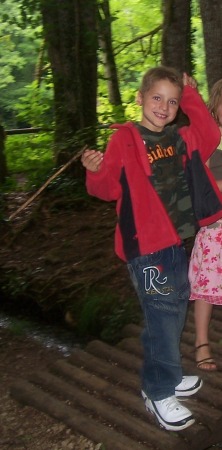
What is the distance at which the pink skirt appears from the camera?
3.54 meters

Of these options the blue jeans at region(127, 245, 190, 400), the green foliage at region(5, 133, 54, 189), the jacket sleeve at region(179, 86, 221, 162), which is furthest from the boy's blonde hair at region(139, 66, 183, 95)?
the green foliage at region(5, 133, 54, 189)

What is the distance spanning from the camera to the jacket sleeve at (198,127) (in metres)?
3.18

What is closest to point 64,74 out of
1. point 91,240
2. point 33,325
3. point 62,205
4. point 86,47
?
point 86,47

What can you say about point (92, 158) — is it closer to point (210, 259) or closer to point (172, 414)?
point (210, 259)

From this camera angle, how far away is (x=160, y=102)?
299 centimetres

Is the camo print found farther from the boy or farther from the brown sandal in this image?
the brown sandal

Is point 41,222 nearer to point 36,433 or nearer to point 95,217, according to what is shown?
point 95,217

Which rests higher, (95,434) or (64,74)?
(64,74)

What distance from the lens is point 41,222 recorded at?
8.15 metres

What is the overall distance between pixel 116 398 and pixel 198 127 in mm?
1598

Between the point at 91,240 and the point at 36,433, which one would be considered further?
the point at 91,240

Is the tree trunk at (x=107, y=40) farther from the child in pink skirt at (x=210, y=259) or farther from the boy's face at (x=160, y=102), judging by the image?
the boy's face at (x=160, y=102)

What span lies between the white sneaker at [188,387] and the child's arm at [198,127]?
1.26 m

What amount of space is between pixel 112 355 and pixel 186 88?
1.83 metres
